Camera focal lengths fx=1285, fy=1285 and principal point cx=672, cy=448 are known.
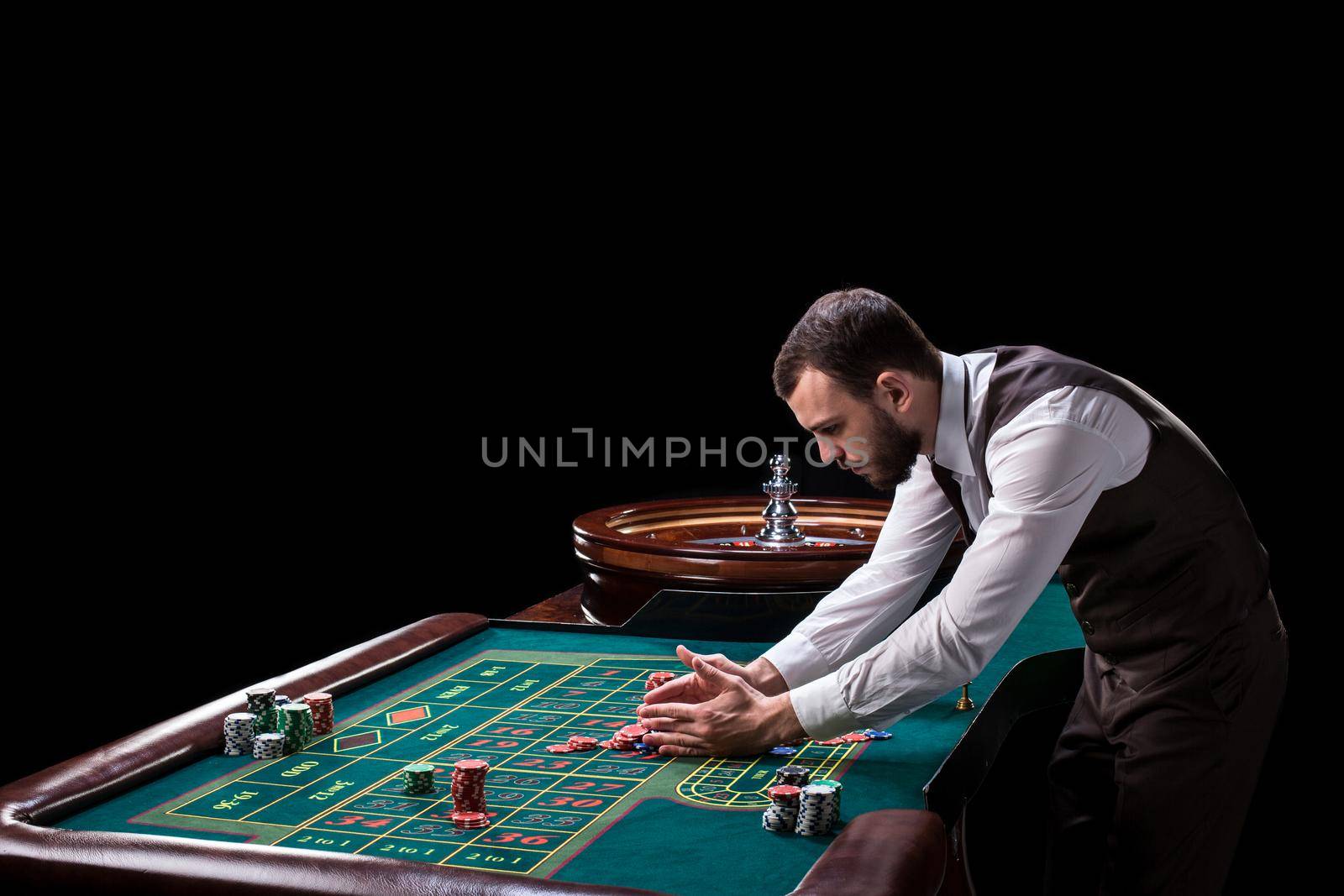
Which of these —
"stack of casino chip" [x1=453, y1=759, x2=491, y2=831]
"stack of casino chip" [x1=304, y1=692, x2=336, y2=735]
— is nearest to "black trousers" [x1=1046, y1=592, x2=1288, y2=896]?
"stack of casino chip" [x1=453, y1=759, x2=491, y2=831]

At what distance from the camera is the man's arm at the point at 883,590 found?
294 cm

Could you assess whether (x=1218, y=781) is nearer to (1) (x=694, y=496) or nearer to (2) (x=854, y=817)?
(2) (x=854, y=817)

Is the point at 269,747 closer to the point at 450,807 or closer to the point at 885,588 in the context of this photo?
the point at 450,807

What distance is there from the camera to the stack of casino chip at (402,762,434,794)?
2218mm

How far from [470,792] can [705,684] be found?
2.05 feet

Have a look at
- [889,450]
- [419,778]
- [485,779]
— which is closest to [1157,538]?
[889,450]

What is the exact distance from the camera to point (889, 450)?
2787 mm

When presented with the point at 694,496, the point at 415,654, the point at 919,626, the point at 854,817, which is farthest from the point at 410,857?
the point at 694,496

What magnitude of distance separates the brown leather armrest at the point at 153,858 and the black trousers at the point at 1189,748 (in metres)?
1.50

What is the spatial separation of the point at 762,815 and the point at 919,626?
0.56 metres

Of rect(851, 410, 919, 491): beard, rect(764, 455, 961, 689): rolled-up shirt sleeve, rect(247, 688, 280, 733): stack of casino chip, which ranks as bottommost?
rect(247, 688, 280, 733): stack of casino chip

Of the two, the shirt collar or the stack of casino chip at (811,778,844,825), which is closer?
the stack of casino chip at (811,778,844,825)

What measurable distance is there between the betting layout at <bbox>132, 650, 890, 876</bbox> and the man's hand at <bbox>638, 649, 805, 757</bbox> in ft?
0.09

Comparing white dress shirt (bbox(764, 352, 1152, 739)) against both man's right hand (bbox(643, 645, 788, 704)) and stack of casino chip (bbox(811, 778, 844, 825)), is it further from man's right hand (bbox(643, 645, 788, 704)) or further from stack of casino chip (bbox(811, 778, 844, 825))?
stack of casino chip (bbox(811, 778, 844, 825))
